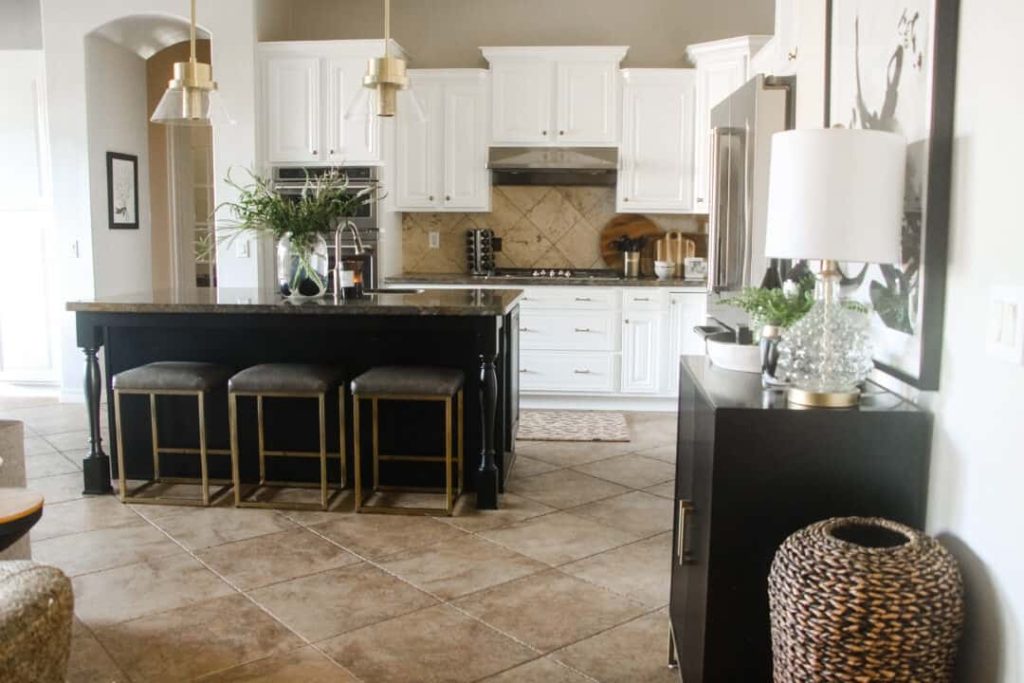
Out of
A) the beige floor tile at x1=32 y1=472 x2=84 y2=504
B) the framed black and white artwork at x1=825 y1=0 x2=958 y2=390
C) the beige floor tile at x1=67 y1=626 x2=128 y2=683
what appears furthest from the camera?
the beige floor tile at x1=32 y1=472 x2=84 y2=504

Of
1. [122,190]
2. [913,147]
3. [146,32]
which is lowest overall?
[913,147]

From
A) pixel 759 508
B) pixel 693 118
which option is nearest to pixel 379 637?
pixel 759 508

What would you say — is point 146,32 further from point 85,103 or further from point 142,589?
point 142,589

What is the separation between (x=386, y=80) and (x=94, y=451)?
Result: 219 centimetres

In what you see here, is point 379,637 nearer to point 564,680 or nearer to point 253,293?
point 564,680

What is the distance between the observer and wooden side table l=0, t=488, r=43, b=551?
1894mm

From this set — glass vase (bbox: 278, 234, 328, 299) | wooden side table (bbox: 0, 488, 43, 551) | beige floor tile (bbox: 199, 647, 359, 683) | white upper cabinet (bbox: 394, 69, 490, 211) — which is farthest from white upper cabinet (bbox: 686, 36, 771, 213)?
wooden side table (bbox: 0, 488, 43, 551)

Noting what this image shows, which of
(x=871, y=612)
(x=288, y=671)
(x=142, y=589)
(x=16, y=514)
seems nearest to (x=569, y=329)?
(x=142, y=589)

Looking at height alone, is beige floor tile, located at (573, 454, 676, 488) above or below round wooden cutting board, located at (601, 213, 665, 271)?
below

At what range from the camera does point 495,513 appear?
12.7ft

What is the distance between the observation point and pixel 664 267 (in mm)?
6137

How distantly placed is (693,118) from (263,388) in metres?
3.61

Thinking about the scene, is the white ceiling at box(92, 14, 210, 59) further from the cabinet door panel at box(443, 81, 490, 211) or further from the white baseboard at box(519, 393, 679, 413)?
the white baseboard at box(519, 393, 679, 413)

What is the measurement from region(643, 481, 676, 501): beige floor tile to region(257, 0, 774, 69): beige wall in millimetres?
3374
